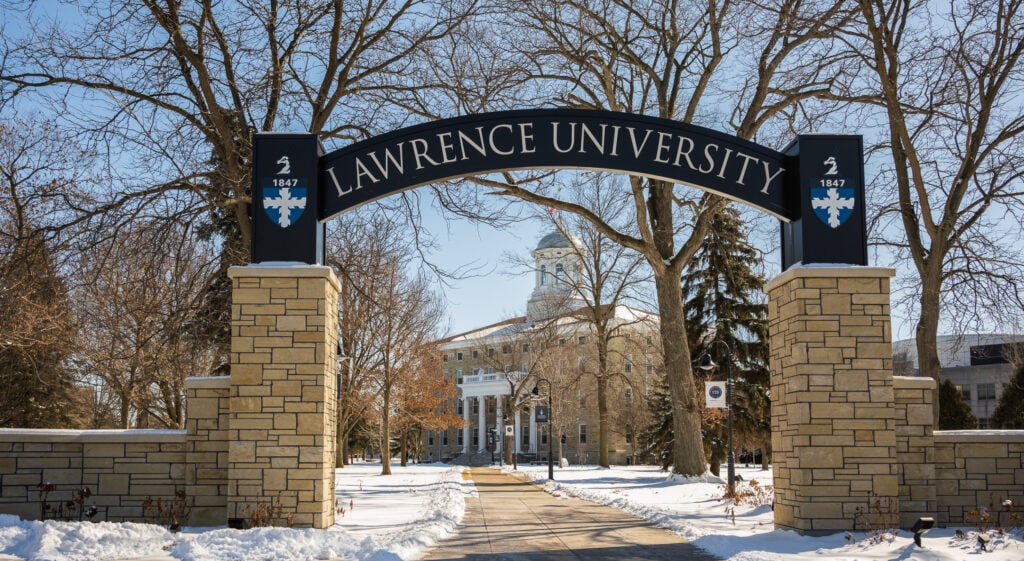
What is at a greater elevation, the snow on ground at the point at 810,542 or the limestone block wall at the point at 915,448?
the limestone block wall at the point at 915,448

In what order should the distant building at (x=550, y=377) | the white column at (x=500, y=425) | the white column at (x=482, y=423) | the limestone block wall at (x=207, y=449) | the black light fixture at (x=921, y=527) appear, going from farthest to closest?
1. the white column at (x=482, y=423)
2. the white column at (x=500, y=425)
3. the distant building at (x=550, y=377)
4. the limestone block wall at (x=207, y=449)
5. the black light fixture at (x=921, y=527)

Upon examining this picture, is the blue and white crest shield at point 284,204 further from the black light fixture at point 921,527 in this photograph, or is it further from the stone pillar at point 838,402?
the black light fixture at point 921,527

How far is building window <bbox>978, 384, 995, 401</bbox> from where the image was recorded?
66925 mm

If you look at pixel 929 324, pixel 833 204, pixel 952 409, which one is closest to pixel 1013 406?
pixel 952 409

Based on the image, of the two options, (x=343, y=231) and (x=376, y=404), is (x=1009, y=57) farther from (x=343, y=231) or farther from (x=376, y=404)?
(x=376, y=404)

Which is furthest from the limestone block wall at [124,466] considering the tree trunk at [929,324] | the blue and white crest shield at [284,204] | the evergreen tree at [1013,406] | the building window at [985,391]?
the building window at [985,391]

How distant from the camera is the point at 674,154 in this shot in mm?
11625

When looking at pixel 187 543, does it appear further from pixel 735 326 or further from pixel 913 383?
pixel 735 326

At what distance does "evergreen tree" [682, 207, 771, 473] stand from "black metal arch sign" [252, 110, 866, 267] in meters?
24.2

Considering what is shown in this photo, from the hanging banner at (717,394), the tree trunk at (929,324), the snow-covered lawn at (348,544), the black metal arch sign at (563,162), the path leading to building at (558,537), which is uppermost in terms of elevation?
the black metal arch sign at (563,162)

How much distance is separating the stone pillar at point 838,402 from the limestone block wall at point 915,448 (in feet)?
1.18

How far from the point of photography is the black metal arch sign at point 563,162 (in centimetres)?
1130

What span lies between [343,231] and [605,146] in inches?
675

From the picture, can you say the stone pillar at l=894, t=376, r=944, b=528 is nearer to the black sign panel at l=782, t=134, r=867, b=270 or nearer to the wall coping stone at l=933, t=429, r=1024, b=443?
the wall coping stone at l=933, t=429, r=1024, b=443
